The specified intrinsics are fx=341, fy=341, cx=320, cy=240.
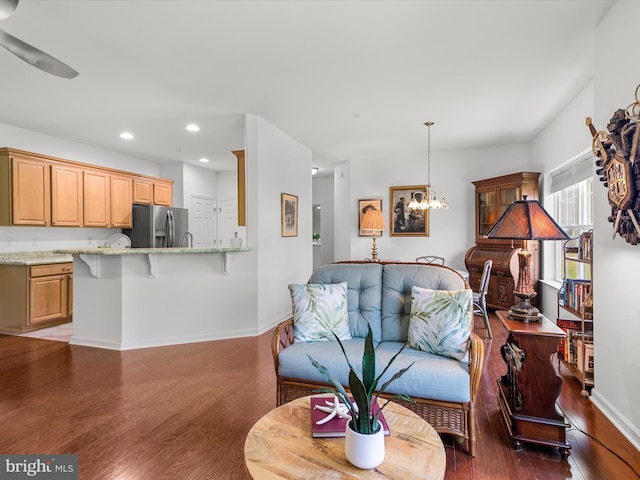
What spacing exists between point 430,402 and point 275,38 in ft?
8.65

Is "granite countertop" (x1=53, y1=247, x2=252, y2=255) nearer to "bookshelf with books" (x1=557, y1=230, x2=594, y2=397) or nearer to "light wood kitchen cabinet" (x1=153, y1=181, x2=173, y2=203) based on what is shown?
"light wood kitchen cabinet" (x1=153, y1=181, x2=173, y2=203)

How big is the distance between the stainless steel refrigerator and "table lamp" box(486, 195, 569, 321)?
5.18 metres

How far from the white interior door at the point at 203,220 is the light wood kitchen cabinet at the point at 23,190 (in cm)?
259

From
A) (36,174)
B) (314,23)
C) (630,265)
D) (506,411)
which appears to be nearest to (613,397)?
(506,411)

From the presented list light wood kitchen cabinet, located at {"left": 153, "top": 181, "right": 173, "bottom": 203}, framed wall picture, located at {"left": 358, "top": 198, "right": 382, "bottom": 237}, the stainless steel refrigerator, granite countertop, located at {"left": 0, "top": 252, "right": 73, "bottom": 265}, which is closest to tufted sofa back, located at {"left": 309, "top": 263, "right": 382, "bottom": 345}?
granite countertop, located at {"left": 0, "top": 252, "right": 73, "bottom": 265}

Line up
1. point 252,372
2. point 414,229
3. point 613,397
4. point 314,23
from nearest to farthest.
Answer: point 613,397, point 314,23, point 252,372, point 414,229

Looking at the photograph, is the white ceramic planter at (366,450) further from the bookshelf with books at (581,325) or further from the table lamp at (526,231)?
the bookshelf with books at (581,325)

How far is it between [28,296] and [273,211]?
3121 millimetres

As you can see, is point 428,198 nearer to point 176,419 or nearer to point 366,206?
point 366,206

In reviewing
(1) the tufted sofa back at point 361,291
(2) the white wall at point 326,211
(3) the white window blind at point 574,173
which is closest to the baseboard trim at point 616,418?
(1) the tufted sofa back at point 361,291

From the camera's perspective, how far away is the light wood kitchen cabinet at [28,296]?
4.12 meters

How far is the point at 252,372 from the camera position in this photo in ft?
9.78

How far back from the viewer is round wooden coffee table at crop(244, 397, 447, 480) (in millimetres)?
1110

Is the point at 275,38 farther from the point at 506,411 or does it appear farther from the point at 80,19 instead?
the point at 506,411
